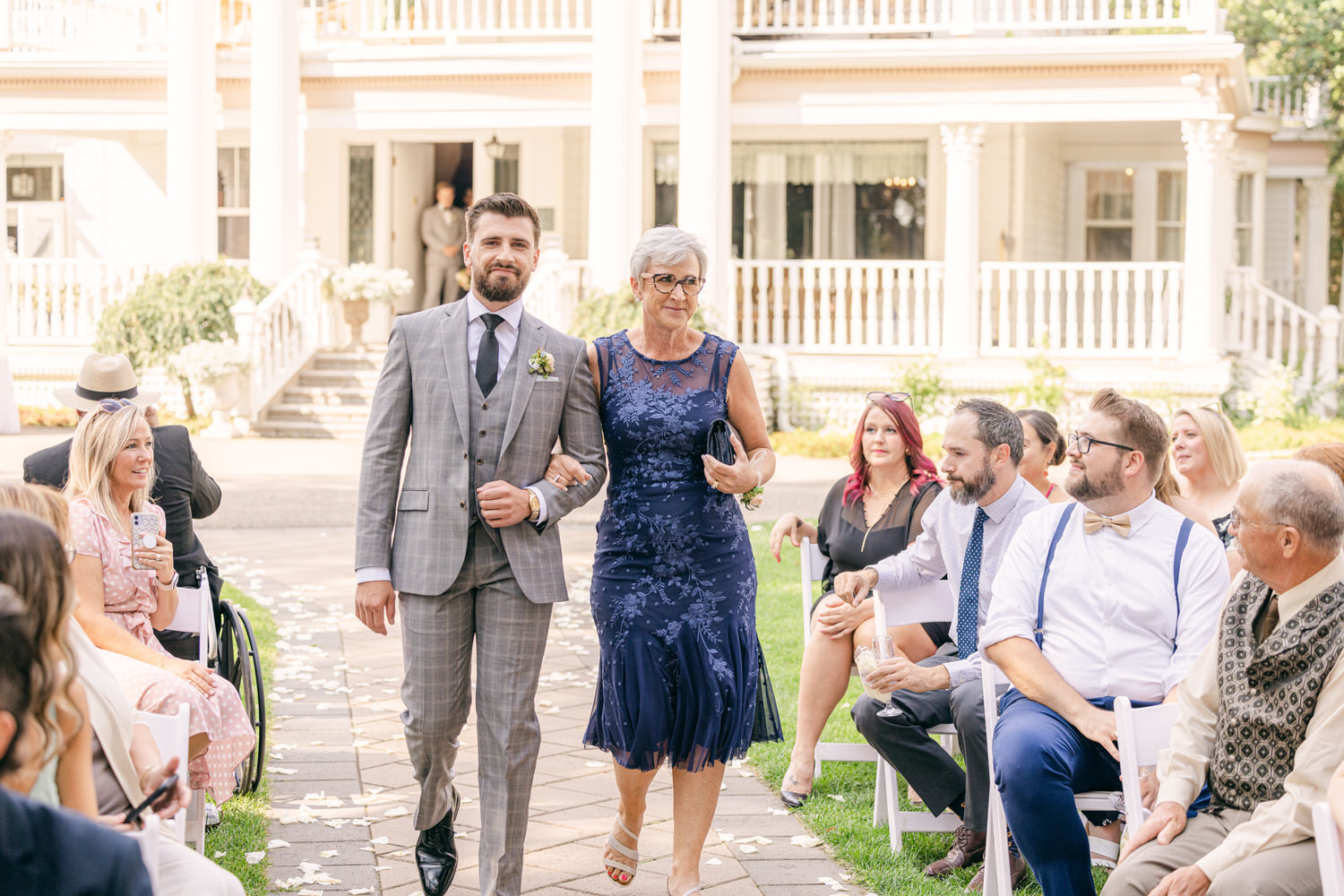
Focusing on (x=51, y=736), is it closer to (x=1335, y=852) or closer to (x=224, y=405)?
(x=1335, y=852)

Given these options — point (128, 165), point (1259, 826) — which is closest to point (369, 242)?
point (128, 165)

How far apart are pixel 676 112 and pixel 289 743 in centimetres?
1421

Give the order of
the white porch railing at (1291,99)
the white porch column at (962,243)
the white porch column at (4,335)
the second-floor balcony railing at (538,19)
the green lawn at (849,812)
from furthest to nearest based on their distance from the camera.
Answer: the white porch railing at (1291,99), the second-floor balcony railing at (538,19), the white porch column at (962,243), the white porch column at (4,335), the green lawn at (849,812)

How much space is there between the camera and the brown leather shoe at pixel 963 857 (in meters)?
4.82

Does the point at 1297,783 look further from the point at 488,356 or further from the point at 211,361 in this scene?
the point at 211,361

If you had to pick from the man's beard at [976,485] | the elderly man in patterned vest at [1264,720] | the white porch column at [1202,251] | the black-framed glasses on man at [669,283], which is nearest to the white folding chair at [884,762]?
the man's beard at [976,485]

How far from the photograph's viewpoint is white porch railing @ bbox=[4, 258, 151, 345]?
19438 mm

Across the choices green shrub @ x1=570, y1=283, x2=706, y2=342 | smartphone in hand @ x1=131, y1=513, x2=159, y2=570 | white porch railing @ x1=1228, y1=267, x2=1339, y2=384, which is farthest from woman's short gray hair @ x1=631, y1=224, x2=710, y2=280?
white porch railing @ x1=1228, y1=267, x2=1339, y2=384

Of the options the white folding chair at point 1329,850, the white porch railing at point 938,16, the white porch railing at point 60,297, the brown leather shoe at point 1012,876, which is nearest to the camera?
the white folding chair at point 1329,850

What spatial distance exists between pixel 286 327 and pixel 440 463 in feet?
47.5

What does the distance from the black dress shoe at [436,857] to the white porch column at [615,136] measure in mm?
13781

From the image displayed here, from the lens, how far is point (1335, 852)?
2.95m

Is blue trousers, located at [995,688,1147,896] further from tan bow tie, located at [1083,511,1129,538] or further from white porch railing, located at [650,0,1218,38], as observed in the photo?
white porch railing, located at [650,0,1218,38]

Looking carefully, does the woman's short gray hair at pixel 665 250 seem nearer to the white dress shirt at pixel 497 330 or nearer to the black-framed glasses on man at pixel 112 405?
the white dress shirt at pixel 497 330
